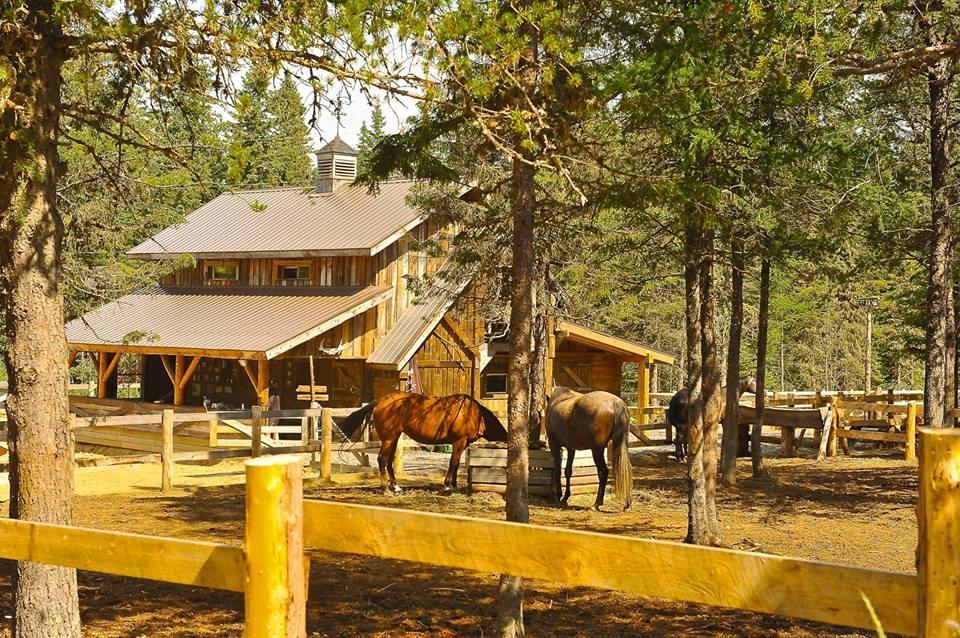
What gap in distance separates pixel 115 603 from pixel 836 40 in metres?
8.14

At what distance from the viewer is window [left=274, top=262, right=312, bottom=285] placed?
94.8 ft

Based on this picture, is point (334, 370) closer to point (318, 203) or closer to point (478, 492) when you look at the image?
point (318, 203)

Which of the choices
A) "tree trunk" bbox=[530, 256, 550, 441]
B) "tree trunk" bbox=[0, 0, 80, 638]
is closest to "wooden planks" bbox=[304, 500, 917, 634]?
"tree trunk" bbox=[0, 0, 80, 638]

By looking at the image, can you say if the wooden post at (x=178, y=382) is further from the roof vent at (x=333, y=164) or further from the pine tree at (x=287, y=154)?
the pine tree at (x=287, y=154)

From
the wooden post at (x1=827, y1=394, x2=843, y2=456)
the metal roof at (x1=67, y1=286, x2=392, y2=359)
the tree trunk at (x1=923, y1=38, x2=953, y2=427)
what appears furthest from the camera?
the metal roof at (x1=67, y1=286, x2=392, y2=359)

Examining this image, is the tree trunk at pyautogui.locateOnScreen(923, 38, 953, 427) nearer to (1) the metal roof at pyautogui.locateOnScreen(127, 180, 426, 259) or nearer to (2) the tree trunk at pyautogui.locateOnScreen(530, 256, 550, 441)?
(2) the tree trunk at pyautogui.locateOnScreen(530, 256, 550, 441)

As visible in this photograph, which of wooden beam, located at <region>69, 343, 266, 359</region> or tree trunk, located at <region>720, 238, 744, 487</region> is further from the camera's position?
wooden beam, located at <region>69, 343, 266, 359</region>

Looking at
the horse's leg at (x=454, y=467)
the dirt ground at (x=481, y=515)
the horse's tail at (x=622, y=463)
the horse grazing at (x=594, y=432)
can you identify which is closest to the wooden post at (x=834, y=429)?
the dirt ground at (x=481, y=515)

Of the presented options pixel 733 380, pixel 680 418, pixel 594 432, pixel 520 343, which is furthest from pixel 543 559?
pixel 680 418

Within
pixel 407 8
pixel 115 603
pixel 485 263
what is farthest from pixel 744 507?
pixel 407 8

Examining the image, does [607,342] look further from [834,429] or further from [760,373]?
[760,373]

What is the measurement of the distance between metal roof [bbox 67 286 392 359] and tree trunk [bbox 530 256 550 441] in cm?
522

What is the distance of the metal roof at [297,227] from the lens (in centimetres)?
2727

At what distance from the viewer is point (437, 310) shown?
2644 cm
